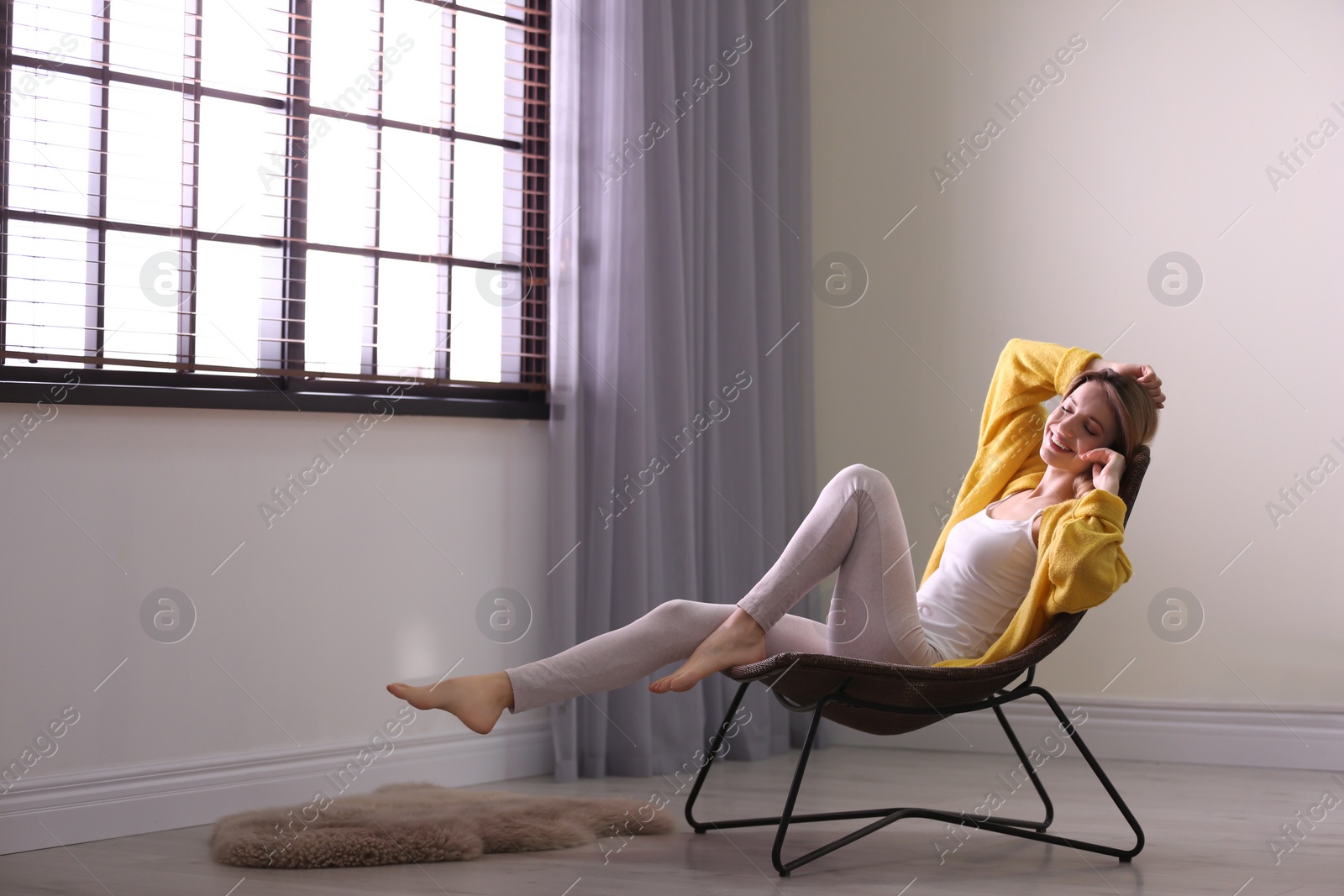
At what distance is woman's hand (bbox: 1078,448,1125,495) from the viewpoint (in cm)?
234

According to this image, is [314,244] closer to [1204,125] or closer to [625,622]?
[625,622]

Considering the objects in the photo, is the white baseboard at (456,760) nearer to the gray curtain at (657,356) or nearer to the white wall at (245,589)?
the white wall at (245,589)

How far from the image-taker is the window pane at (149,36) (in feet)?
8.70

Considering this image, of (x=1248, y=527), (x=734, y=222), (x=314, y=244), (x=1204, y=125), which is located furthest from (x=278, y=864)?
(x=1204, y=125)

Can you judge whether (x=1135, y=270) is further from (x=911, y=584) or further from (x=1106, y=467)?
(x=911, y=584)

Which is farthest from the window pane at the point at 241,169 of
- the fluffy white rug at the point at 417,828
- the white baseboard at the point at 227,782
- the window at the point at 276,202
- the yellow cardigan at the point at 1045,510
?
the yellow cardigan at the point at 1045,510

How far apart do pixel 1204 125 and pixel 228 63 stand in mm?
2516

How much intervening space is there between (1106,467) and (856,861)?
850 millimetres

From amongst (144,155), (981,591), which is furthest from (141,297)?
(981,591)

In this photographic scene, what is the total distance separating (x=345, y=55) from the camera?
Result: 3000 millimetres

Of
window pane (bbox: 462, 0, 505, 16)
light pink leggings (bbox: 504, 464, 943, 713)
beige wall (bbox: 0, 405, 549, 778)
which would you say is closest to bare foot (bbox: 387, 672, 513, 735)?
light pink leggings (bbox: 504, 464, 943, 713)

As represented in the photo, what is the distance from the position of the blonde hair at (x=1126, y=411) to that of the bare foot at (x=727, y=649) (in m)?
0.70

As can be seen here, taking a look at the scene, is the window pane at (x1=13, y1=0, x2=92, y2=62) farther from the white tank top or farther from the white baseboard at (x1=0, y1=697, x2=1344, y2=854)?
the white tank top

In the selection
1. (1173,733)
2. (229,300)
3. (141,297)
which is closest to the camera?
(141,297)
